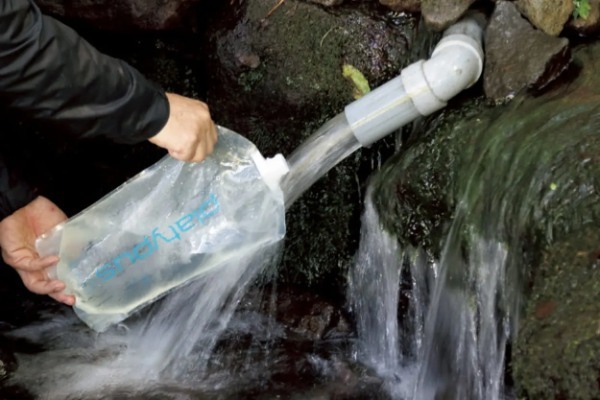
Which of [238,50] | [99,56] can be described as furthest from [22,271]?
[238,50]

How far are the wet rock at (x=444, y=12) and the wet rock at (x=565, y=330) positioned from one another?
140 centimetres

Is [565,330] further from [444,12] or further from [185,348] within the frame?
[185,348]

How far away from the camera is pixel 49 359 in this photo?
12.6ft

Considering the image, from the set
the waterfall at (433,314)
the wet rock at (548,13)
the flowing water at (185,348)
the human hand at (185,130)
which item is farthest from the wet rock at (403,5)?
the human hand at (185,130)

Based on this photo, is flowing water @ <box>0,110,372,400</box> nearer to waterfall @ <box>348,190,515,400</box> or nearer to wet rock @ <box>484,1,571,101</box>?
waterfall @ <box>348,190,515,400</box>

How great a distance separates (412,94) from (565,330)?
1.19m

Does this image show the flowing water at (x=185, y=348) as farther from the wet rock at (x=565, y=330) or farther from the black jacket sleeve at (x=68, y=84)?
the wet rock at (x=565, y=330)

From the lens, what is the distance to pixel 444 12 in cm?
349

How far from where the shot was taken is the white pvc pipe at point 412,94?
10.0 feet

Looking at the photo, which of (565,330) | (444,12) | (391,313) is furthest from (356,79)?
(565,330)

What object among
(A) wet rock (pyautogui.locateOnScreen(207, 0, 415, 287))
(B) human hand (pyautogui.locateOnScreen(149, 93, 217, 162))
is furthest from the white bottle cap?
(A) wet rock (pyautogui.locateOnScreen(207, 0, 415, 287))

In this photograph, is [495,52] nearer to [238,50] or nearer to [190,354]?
[238,50]

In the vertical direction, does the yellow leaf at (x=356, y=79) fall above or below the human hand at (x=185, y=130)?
above

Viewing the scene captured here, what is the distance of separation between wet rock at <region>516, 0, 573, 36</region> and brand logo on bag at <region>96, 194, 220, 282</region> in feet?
5.45
